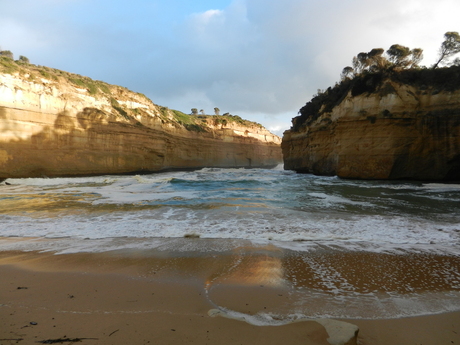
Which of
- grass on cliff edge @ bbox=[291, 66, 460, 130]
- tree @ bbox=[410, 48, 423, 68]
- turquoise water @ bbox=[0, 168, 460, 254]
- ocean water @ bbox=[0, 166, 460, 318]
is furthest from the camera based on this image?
tree @ bbox=[410, 48, 423, 68]

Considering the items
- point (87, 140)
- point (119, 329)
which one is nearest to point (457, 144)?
point (119, 329)

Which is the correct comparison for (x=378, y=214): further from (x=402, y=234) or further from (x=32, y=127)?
(x=32, y=127)

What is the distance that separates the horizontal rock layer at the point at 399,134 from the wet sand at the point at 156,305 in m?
14.8

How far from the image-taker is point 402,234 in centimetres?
471

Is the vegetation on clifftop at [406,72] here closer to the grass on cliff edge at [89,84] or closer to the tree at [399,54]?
the tree at [399,54]

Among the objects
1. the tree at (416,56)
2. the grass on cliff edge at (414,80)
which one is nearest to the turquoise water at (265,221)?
the grass on cliff edge at (414,80)

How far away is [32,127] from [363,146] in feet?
75.3

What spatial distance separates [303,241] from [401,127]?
46.6 feet

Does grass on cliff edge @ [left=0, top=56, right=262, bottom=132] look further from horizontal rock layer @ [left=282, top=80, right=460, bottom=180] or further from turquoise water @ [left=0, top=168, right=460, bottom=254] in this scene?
horizontal rock layer @ [left=282, top=80, right=460, bottom=180]

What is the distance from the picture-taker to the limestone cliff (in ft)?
44.4

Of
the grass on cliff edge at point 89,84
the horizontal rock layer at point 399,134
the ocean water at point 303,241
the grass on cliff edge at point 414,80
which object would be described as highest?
the grass on cliff edge at point 89,84

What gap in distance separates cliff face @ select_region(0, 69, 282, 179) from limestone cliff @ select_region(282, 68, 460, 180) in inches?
768

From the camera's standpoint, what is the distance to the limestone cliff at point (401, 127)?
44.4 ft

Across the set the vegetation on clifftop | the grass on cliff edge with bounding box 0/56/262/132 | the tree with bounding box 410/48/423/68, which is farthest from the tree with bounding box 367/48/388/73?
the grass on cliff edge with bounding box 0/56/262/132
